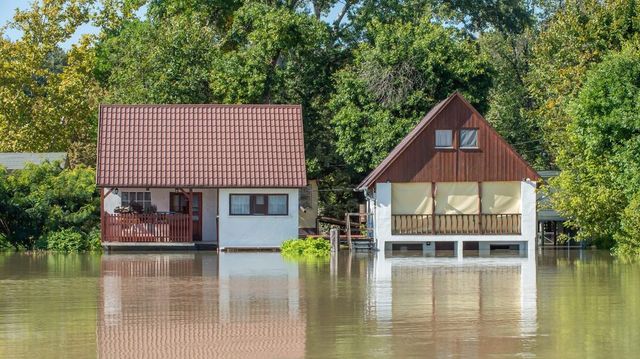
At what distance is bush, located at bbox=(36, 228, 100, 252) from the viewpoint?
4625 centimetres

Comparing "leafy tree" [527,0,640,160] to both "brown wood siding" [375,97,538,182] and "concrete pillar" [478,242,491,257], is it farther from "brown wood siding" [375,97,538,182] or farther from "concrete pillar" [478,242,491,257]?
"concrete pillar" [478,242,491,257]

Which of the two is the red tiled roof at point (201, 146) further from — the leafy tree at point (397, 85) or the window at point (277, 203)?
the leafy tree at point (397, 85)

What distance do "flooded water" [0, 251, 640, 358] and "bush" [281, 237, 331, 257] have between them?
19.6ft

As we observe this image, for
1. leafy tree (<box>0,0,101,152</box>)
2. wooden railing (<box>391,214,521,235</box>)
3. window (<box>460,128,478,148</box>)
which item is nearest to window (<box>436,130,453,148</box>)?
window (<box>460,128,478,148</box>)

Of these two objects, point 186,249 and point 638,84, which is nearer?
point 638,84

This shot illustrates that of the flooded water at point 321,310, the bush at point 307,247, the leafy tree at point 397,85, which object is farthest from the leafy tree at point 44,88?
the flooded water at point 321,310

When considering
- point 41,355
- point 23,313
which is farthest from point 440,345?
point 23,313

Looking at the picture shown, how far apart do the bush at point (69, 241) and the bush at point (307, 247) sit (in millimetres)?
7141

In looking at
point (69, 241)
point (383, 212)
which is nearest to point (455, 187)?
point (383, 212)

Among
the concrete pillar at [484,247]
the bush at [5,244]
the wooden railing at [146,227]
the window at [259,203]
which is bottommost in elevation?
the concrete pillar at [484,247]

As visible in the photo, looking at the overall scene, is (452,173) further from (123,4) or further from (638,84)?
(123,4)

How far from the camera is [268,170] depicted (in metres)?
47.8

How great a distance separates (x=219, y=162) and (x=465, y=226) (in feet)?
31.1

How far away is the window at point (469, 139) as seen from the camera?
46125mm
